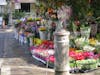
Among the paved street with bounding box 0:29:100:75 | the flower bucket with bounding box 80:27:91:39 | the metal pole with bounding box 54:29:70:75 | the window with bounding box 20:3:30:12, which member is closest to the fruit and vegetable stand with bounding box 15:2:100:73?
the flower bucket with bounding box 80:27:91:39

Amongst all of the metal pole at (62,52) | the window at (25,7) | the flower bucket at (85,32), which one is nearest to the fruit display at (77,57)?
the flower bucket at (85,32)

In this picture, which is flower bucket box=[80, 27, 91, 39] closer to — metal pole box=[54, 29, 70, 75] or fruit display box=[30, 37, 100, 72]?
fruit display box=[30, 37, 100, 72]

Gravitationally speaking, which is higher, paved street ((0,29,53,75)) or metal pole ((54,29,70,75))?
metal pole ((54,29,70,75))

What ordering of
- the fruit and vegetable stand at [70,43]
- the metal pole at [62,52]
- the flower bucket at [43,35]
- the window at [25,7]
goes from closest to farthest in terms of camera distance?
1. the metal pole at [62,52]
2. the fruit and vegetable stand at [70,43]
3. the flower bucket at [43,35]
4. the window at [25,7]

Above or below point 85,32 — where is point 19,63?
below

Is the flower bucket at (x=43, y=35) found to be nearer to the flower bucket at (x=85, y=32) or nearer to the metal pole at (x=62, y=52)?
the flower bucket at (x=85, y=32)

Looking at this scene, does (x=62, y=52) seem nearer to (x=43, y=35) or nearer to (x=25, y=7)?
(x=43, y=35)

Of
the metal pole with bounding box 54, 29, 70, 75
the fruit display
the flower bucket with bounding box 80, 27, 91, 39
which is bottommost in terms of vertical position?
the fruit display

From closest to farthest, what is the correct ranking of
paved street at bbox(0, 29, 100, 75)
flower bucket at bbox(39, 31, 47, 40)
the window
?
paved street at bbox(0, 29, 100, 75) → flower bucket at bbox(39, 31, 47, 40) → the window

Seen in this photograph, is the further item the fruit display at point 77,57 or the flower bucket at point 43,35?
the flower bucket at point 43,35

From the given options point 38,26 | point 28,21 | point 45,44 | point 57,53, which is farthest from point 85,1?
point 28,21

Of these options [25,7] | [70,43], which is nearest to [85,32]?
[70,43]

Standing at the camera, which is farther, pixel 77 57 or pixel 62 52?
pixel 77 57

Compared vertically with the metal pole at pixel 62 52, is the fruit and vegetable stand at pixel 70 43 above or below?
below
